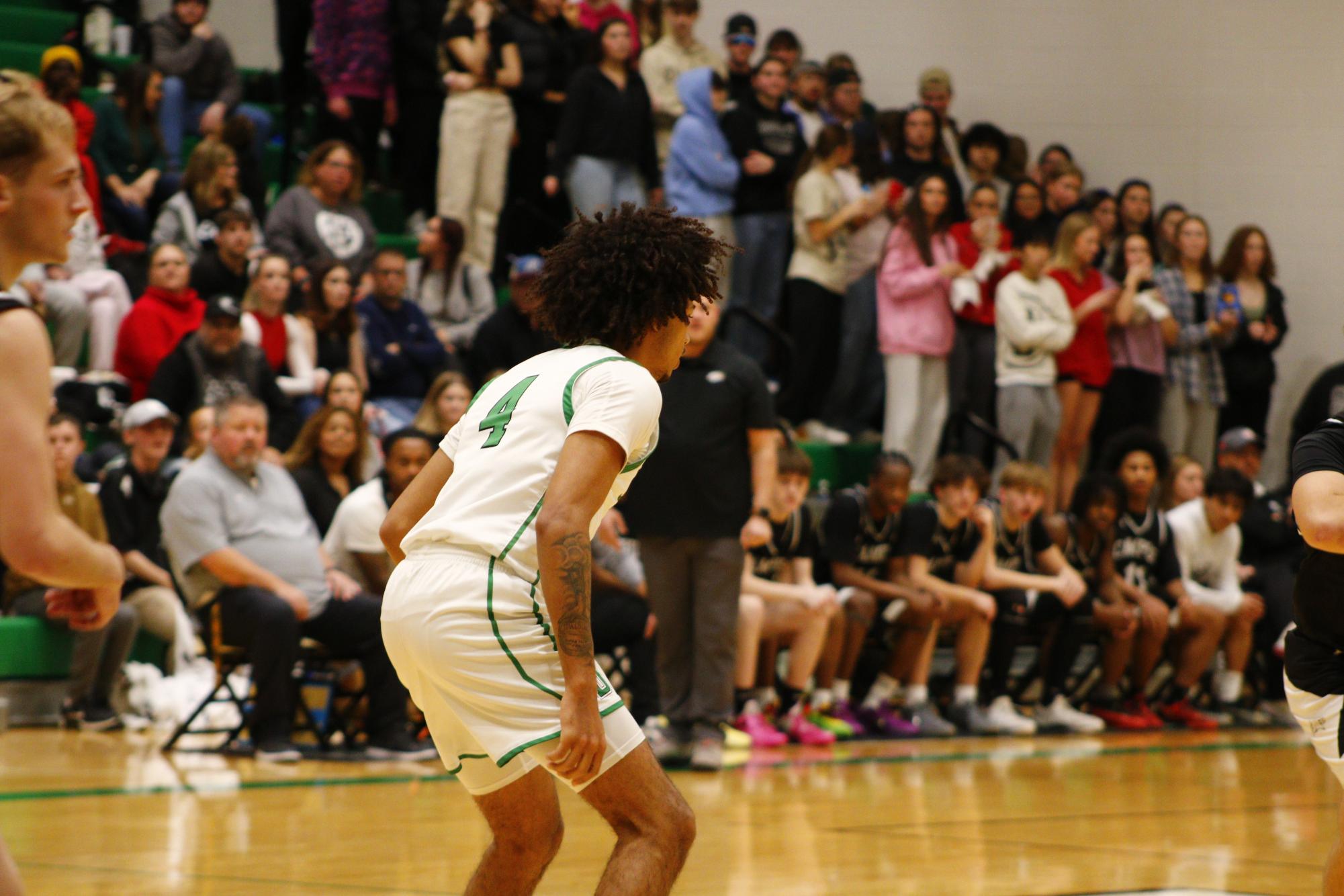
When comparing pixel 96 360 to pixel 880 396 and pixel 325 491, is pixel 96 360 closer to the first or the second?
pixel 325 491

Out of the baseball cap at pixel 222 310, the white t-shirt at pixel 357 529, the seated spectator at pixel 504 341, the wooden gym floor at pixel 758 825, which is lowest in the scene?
the wooden gym floor at pixel 758 825

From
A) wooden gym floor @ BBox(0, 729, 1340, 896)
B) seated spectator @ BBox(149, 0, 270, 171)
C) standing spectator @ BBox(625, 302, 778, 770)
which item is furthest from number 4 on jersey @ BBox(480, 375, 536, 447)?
seated spectator @ BBox(149, 0, 270, 171)

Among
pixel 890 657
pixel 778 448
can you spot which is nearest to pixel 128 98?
pixel 778 448

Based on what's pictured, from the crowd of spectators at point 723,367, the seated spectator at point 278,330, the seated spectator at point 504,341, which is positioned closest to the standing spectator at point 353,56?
the crowd of spectators at point 723,367

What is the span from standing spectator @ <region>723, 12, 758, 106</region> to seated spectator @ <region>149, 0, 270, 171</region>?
312cm

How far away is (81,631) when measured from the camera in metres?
7.63

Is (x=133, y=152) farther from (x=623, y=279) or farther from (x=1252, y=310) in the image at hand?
(x=623, y=279)

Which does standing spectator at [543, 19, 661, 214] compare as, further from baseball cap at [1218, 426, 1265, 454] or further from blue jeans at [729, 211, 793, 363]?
baseball cap at [1218, 426, 1265, 454]

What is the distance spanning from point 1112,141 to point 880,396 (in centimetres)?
355

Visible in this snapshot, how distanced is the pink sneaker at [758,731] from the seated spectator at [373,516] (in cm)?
193

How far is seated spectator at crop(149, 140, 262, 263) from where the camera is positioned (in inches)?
386

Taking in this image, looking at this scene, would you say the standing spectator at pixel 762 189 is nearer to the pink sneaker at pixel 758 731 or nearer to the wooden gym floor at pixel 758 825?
the pink sneaker at pixel 758 731

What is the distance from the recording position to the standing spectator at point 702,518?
23.4ft

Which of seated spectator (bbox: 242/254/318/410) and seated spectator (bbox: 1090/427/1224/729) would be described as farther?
seated spectator (bbox: 1090/427/1224/729)
